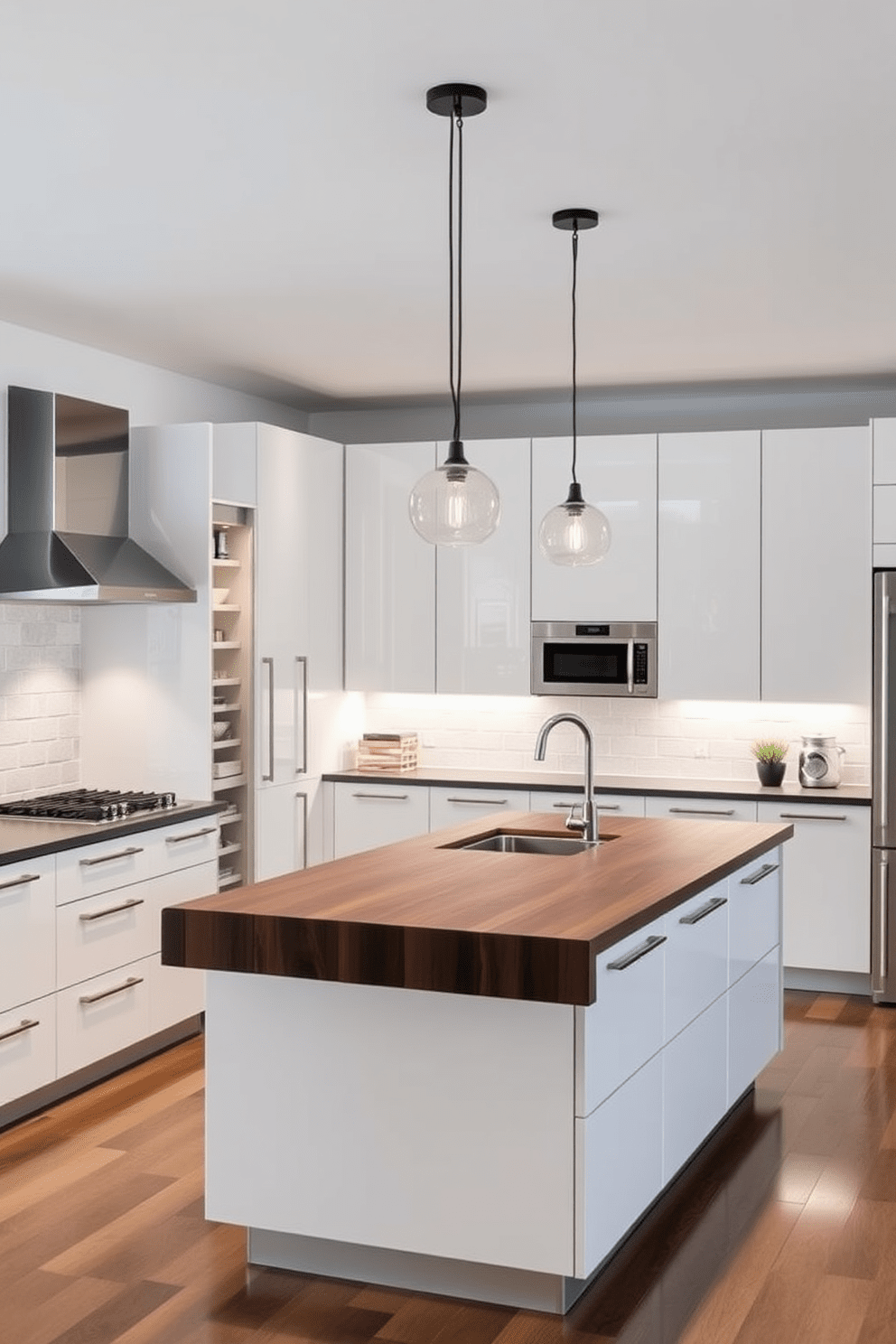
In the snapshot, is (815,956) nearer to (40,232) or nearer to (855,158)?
(855,158)

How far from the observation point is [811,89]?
120 inches

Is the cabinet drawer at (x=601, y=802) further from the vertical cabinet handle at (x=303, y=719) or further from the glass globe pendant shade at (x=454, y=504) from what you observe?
the glass globe pendant shade at (x=454, y=504)

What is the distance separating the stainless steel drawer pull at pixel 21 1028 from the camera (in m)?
4.40

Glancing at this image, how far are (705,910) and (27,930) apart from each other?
6.75ft

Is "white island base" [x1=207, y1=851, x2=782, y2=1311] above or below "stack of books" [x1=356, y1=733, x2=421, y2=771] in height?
below

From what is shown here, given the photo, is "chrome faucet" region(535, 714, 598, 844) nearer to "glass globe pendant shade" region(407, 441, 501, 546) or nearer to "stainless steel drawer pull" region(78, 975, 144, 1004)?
"glass globe pendant shade" region(407, 441, 501, 546)

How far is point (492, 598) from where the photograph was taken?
680cm

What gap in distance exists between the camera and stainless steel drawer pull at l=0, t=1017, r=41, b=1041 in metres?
4.40

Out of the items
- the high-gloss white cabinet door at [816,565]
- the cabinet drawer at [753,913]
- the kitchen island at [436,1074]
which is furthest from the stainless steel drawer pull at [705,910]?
the high-gloss white cabinet door at [816,565]

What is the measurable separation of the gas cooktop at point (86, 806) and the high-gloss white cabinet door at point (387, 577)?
1597 millimetres

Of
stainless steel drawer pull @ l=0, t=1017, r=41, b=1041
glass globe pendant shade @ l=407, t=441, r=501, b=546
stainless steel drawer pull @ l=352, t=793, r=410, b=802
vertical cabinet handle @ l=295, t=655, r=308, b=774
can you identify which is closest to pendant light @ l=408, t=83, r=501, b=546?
glass globe pendant shade @ l=407, t=441, r=501, b=546

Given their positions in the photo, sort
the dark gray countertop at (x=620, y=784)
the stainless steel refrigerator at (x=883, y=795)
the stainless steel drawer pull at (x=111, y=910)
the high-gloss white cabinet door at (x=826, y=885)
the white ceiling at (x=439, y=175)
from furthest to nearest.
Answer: the dark gray countertop at (x=620, y=784)
the high-gloss white cabinet door at (x=826, y=885)
the stainless steel refrigerator at (x=883, y=795)
the stainless steel drawer pull at (x=111, y=910)
the white ceiling at (x=439, y=175)

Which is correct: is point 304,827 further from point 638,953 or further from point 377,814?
Result: point 638,953

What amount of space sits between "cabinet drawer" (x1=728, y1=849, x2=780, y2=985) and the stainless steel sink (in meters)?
0.46
